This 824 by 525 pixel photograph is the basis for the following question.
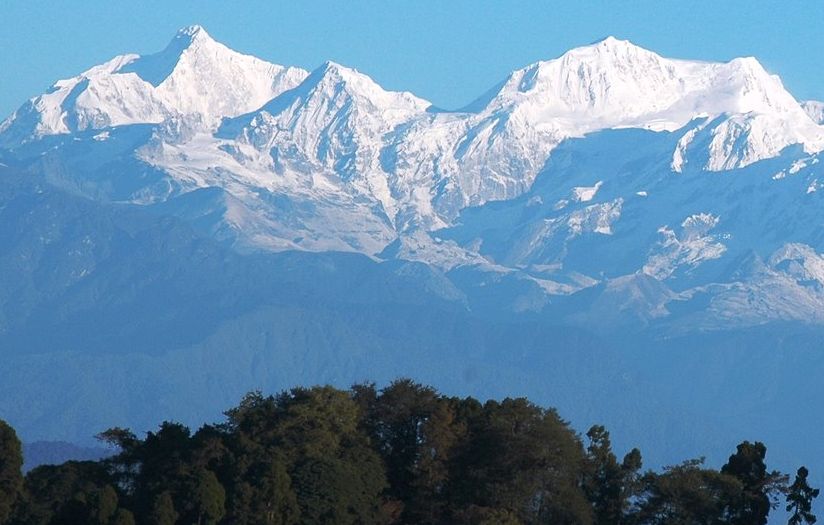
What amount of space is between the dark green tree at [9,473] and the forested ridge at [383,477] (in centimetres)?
8

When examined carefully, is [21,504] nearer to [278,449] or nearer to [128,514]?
[128,514]

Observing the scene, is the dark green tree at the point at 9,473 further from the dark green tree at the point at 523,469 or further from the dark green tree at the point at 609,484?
the dark green tree at the point at 609,484

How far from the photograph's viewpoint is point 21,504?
102312mm

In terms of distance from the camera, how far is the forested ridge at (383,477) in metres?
102

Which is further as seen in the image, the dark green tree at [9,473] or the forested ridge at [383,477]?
the forested ridge at [383,477]

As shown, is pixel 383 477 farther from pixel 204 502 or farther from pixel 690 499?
pixel 690 499

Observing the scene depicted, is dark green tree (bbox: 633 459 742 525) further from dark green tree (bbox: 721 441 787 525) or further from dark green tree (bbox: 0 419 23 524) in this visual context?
dark green tree (bbox: 0 419 23 524)

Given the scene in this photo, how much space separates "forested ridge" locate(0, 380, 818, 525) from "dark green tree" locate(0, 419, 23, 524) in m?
0.08

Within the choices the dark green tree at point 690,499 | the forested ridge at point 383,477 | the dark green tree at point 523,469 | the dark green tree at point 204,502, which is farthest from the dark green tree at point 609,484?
the dark green tree at point 204,502

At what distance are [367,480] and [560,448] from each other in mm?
9789

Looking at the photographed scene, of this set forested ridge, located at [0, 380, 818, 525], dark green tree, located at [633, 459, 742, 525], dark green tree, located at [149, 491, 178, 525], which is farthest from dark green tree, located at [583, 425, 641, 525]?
dark green tree, located at [149, 491, 178, 525]

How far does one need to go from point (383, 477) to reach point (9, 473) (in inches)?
719

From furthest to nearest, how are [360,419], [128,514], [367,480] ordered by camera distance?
[360,419] < [367,480] < [128,514]

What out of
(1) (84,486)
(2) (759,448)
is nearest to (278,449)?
(1) (84,486)
